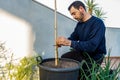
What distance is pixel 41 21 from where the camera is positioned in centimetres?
325

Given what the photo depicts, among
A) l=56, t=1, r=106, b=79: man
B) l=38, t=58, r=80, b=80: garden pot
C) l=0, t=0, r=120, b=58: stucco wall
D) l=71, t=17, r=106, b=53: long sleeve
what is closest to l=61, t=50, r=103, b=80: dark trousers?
l=56, t=1, r=106, b=79: man

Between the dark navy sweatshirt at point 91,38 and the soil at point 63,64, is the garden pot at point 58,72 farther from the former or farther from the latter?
the dark navy sweatshirt at point 91,38

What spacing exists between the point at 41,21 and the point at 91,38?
0.81 m

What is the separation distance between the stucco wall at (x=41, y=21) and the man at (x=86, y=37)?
428 mm

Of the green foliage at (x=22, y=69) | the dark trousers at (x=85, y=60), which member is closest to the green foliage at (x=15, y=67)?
the green foliage at (x=22, y=69)

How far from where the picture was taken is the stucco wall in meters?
2.91

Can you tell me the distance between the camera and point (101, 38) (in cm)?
272

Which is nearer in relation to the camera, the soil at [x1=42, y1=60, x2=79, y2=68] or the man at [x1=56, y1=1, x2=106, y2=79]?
the soil at [x1=42, y1=60, x2=79, y2=68]

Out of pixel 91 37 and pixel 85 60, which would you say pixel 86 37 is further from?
pixel 85 60

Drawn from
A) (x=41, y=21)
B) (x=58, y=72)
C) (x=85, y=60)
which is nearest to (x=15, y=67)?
(x=41, y=21)

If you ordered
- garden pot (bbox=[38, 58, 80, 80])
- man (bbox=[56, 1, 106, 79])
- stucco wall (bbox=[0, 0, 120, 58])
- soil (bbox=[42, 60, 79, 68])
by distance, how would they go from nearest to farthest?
1. garden pot (bbox=[38, 58, 80, 80])
2. soil (bbox=[42, 60, 79, 68])
3. man (bbox=[56, 1, 106, 79])
4. stucco wall (bbox=[0, 0, 120, 58])

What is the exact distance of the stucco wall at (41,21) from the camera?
291 cm

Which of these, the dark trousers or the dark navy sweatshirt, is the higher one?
the dark navy sweatshirt

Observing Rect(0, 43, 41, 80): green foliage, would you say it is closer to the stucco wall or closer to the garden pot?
the stucco wall
